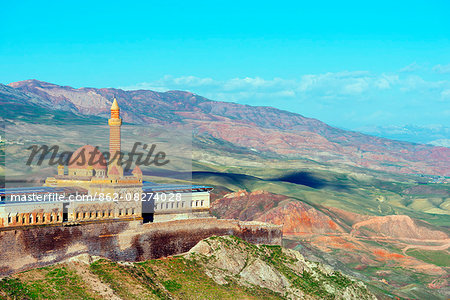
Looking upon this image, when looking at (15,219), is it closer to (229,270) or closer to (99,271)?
(99,271)

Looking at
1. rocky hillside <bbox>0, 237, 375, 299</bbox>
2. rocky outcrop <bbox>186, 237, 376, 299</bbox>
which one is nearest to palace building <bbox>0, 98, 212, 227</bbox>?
rocky hillside <bbox>0, 237, 375, 299</bbox>

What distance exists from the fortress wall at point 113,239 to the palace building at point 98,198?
114cm

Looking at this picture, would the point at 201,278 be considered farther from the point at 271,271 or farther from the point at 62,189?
the point at 62,189

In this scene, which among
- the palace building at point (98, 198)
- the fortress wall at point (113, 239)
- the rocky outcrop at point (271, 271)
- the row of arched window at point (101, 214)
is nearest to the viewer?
the fortress wall at point (113, 239)

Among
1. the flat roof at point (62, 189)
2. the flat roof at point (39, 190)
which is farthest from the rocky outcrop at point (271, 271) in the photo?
the flat roof at point (39, 190)

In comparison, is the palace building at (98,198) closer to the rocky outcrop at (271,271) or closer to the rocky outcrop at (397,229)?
the rocky outcrop at (271,271)

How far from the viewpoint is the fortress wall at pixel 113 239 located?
4953 cm

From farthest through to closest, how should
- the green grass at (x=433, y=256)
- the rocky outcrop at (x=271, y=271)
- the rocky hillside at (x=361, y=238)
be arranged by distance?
the green grass at (x=433, y=256) → the rocky hillside at (x=361, y=238) → the rocky outcrop at (x=271, y=271)

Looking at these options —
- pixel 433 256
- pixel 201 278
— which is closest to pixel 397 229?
pixel 433 256

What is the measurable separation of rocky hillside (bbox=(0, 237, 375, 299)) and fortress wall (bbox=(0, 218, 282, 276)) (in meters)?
2.00

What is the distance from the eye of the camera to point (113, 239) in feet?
184

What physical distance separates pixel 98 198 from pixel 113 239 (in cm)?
504

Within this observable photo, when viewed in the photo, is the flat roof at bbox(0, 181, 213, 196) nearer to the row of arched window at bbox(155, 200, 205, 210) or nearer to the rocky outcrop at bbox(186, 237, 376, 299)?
the row of arched window at bbox(155, 200, 205, 210)

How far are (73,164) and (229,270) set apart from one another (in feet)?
74.5
